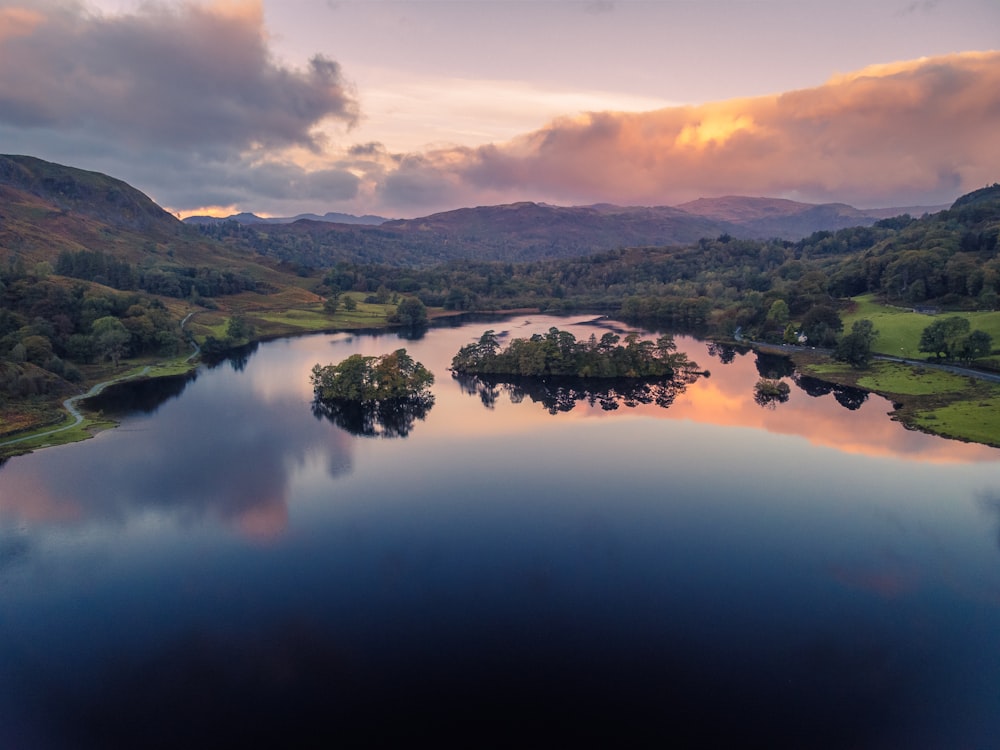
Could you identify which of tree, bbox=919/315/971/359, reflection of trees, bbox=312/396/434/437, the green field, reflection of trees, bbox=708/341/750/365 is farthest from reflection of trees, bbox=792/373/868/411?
reflection of trees, bbox=312/396/434/437

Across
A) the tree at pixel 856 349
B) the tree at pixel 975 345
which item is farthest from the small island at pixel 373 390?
the tree at pixel 975 345

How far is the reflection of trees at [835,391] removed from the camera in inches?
2995

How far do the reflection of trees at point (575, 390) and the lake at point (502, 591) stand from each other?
51.2 ft

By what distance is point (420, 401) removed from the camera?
256 feet

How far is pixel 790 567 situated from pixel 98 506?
49724 mm

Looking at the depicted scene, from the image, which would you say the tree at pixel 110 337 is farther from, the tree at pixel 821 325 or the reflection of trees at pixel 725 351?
the tree at pixel 821 325

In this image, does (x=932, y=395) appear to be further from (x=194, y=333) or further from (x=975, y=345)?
(x=194, y=333)

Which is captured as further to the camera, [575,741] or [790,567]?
[790,567]

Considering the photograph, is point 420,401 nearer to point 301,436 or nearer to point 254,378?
point 301,436

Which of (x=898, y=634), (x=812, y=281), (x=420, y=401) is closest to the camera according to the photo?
(x=898, y=634)

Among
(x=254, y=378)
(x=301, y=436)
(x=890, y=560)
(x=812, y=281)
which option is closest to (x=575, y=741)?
(x=890, y=560)

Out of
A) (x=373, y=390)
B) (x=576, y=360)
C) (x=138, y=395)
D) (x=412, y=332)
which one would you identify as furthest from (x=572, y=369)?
(x=412, y=332)

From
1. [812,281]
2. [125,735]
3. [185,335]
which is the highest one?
[812,281]

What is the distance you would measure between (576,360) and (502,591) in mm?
62943
